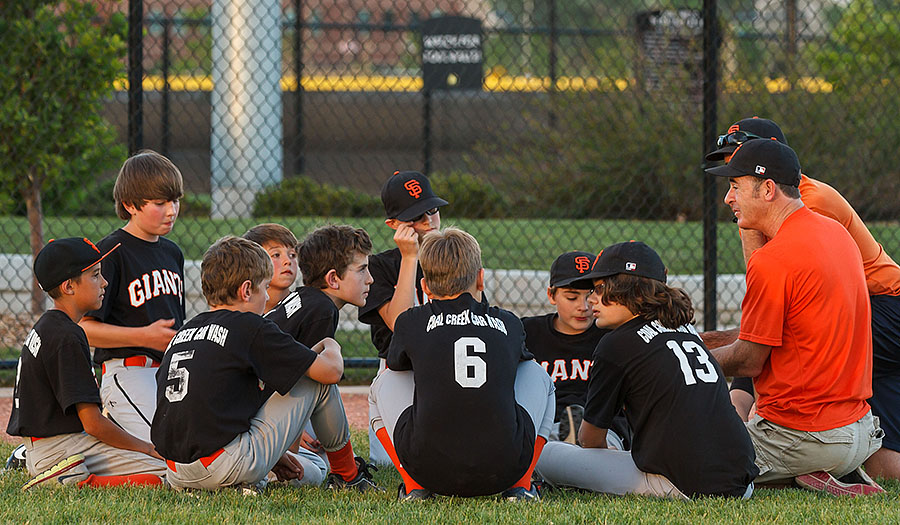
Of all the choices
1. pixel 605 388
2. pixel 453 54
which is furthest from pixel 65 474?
pixel 453 54

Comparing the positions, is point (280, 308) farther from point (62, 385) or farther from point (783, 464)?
point (783, 464)

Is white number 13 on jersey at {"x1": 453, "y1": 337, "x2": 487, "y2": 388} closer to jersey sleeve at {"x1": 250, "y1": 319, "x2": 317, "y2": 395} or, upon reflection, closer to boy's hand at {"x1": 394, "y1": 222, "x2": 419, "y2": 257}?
jersey sleeve at {"x1": 250, "y1": 319, "x2": 317, "y2": 395}

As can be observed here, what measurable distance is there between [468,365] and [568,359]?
112cm

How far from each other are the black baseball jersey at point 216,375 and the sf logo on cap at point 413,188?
1.19 meters

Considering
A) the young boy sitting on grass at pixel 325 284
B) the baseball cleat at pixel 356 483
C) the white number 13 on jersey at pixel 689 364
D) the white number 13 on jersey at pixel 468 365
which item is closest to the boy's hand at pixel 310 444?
the young boy sitting on grass at pixel 325 284

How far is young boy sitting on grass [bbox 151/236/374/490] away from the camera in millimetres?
3549

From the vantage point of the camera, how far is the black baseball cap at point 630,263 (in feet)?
12.0

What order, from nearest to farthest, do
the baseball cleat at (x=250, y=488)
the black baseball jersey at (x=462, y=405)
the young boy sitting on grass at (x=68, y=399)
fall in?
the black baseball jersey at (x=462, y=405)
the baseball cleat at (x=250, y=488)
the young boy sitting on grass at (x=68, y=399)

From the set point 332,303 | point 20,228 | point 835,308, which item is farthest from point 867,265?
point 20,228

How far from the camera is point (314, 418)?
3922mm

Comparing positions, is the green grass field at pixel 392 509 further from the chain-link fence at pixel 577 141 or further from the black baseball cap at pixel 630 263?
the chain-link fence at pixel 577 141

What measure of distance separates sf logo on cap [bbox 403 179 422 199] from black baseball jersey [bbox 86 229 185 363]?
1121 millimetres

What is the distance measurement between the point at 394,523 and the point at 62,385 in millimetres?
1388

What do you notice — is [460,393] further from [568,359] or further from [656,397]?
[568,359]
